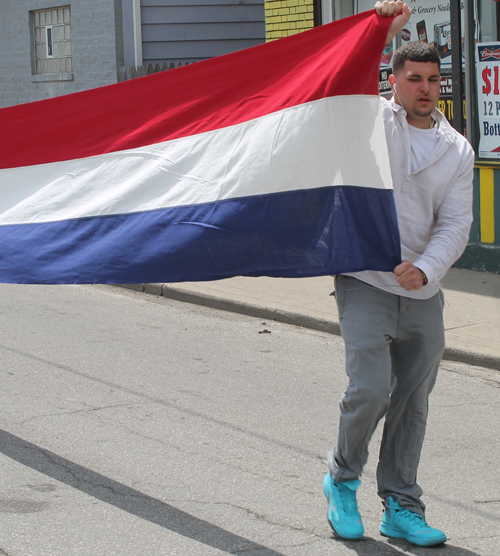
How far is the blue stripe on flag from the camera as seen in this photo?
3727 millimetres

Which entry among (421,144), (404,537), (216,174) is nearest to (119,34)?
(216,174)

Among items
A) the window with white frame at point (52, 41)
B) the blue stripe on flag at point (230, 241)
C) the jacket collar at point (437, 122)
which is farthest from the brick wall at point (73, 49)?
the jacket collar at point (437, 122)

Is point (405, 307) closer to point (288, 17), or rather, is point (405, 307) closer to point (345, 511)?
point (345, 511)

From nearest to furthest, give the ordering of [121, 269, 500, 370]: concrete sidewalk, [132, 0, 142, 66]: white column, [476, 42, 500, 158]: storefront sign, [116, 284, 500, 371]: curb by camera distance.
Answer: [116, 284, 500, 371]: curb → [121, 269, 500, 370]: concrete sidewalk → [476, 42, 500, 158]: storefront sign → [132, 0, 142, 66]: white column

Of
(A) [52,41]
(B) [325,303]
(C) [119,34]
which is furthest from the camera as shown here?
(A) [52,41]

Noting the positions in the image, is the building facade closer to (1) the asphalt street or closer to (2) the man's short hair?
(1) the asphalt street

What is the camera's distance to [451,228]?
367 centimetres

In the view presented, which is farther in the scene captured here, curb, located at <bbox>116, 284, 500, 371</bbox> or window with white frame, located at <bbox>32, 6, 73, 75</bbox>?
window with white frame, located at <bbox>32, 6, 73, 75</bbox>

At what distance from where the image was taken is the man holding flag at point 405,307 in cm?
366

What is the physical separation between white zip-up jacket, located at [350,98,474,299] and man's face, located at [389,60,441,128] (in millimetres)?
63

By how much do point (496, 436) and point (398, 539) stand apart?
1.67 metres

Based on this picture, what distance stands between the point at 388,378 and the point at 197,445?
1709mm

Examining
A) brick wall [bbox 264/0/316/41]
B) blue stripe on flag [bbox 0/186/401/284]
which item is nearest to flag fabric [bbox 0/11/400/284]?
blue stripe on flag [bbox 0/186/401/284]

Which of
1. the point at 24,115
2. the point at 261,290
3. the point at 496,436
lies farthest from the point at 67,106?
the point at 261,290
